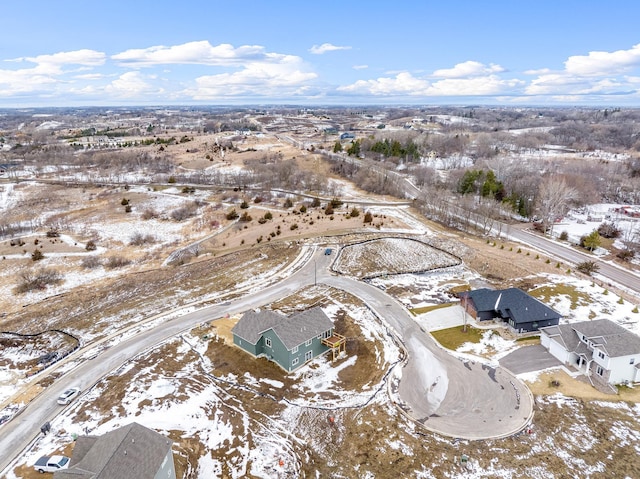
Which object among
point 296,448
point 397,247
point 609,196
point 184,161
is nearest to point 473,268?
point 397,247

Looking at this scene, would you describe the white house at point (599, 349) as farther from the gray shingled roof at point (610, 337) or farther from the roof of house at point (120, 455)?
the roof of house at point (120, 455)

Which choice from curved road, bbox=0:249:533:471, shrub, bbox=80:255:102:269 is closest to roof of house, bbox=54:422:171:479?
curved road, bbox=0:249:533:471

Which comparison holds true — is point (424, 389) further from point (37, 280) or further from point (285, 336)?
point (37, 280)

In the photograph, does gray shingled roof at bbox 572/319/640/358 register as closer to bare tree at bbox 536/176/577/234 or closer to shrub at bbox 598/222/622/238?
bare tree at bbox 536/176/577/234

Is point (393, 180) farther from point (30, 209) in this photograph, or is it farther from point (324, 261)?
point (30, 209)

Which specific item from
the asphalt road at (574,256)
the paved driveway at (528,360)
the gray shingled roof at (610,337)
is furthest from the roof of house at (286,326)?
the asphalt road at (574,256)

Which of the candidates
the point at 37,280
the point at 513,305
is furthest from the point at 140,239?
the point at 513,305
